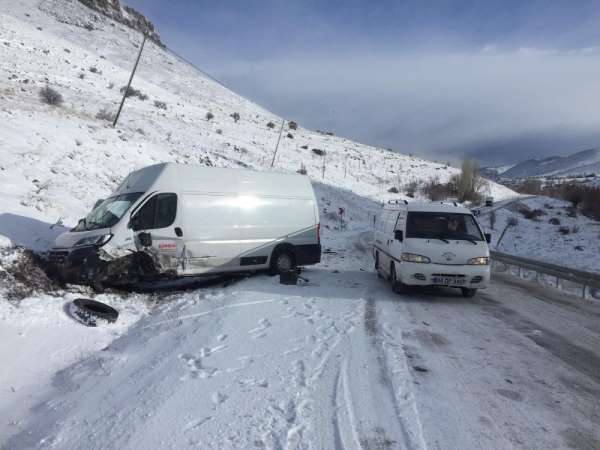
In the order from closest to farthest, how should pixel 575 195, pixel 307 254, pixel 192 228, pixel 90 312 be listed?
pixel 90 312, pixel 192 228, pixel 307 254, pixel 575 195

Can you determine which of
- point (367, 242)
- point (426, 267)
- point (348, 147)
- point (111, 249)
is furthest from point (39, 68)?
point (348, 147)

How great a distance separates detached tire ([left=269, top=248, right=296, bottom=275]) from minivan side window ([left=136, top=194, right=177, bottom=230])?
303cm

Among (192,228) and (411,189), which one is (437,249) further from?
(411,189)

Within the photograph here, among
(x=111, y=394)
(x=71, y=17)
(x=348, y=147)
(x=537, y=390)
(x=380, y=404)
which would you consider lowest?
(x=111, y=394)

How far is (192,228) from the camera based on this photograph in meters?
9.28

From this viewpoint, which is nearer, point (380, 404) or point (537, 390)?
point (380, 404)

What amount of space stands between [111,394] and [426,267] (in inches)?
255

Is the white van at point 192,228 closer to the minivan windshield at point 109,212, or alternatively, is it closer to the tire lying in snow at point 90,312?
the minivan windshield at point 109,212

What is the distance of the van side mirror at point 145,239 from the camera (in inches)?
328

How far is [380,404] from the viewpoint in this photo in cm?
395

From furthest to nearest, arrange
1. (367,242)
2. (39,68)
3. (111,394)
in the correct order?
(39,68)
(367,242)
(111,394)

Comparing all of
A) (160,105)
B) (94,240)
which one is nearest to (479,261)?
(94,240)

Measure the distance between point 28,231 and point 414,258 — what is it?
341 inches

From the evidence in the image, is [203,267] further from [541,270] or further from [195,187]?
[541,270]
